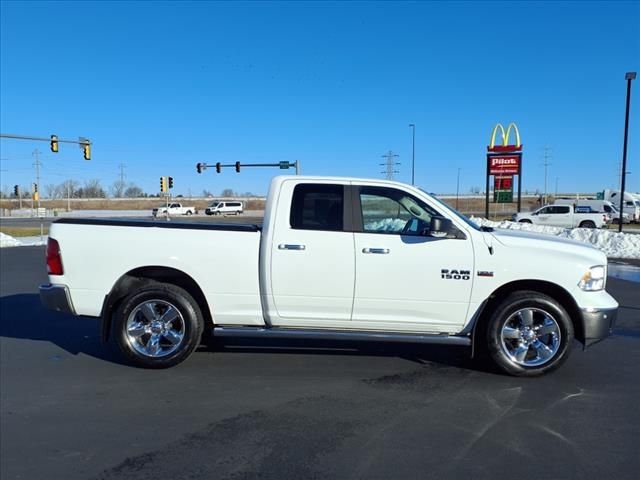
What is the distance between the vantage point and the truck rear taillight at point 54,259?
4828 millimetres

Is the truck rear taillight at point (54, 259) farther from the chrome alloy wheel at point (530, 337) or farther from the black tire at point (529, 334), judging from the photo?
the chrome alloy wheel at point (530, 337)

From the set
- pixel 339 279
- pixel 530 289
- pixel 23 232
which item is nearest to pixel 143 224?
pixel 339 279

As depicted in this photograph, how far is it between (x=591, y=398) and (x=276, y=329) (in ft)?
9.78

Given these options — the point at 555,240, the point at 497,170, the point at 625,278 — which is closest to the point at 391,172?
the point at 497,170

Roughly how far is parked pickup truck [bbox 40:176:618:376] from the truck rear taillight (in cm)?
1

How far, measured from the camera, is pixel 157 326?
4840 millimetres

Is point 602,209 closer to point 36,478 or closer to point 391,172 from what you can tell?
point 391,172

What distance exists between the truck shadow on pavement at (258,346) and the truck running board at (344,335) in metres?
0.54

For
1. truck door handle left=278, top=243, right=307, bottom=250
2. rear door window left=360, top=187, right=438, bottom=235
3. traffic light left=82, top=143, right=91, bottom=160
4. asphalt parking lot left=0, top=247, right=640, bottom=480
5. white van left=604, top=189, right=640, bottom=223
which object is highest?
traffic light left=82, top=143, right=91, bottom=160

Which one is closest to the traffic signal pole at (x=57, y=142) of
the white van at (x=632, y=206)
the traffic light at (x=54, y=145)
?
the traffic light at (x=54, y=145)

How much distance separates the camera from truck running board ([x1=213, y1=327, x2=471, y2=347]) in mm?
4621

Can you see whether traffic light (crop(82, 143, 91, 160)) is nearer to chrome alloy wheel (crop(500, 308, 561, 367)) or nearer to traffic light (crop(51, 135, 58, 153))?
traffic light (crop(51, 135, 58, 153))

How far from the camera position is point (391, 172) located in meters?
54.2

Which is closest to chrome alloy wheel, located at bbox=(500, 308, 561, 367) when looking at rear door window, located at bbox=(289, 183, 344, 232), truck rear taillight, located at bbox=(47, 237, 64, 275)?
rear door window, located at bbox=(289, 183, 344, 232)
